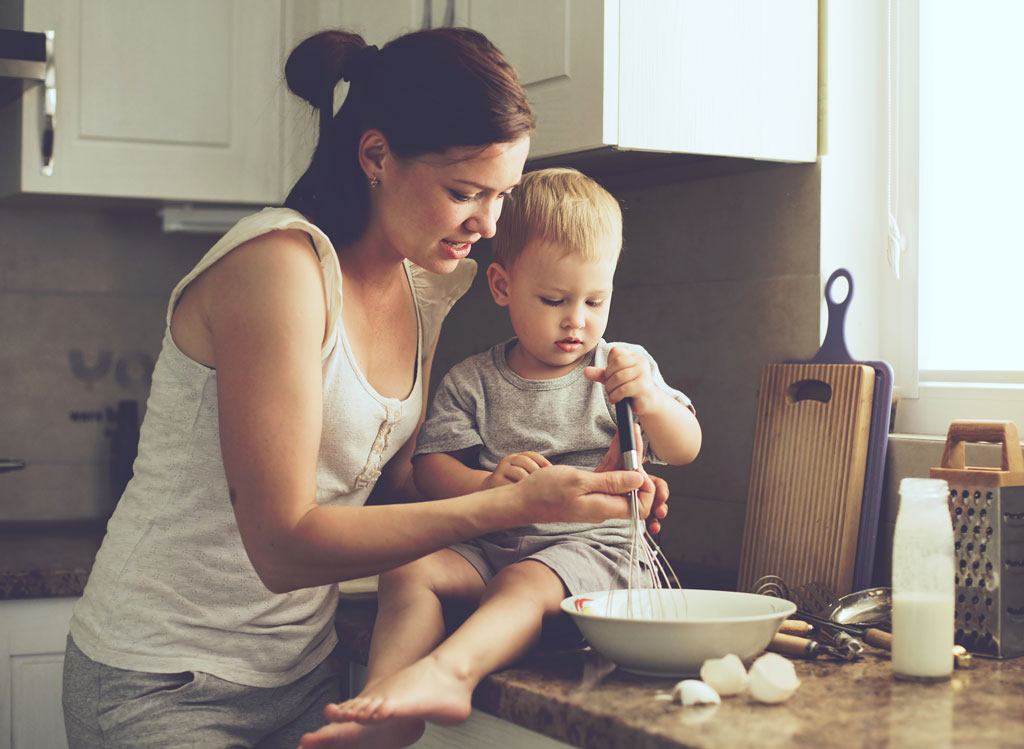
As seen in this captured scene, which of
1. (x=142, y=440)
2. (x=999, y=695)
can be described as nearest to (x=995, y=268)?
(x=999, y=695)

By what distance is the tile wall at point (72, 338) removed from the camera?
91.6 inches

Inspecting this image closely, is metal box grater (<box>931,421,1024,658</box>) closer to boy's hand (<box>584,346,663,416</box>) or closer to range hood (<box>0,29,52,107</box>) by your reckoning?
boy's hand (<box>584,346,663,416</box>)

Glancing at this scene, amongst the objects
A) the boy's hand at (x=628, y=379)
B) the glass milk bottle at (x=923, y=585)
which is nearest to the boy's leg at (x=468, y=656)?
the boy's hand at (x=628, y=379)

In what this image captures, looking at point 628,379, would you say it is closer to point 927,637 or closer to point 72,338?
point 927,637

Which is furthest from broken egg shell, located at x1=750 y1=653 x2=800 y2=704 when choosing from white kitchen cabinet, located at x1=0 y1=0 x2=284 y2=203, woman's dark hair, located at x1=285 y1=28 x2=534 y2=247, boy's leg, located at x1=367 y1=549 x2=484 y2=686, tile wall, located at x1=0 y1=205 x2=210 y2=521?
tile wall, located at x1=0 y1=205 x2=210 y2=521

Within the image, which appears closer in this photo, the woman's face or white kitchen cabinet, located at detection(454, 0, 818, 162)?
the woman's face

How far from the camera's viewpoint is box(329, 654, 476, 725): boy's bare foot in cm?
93

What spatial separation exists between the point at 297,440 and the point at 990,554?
0.69m

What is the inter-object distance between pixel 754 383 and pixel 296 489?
0.79 meters

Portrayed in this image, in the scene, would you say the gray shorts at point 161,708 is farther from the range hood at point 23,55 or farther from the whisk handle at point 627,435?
the range hood at point 23,55

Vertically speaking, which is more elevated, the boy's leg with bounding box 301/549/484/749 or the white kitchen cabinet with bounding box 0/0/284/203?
the white kitchen cabinet with bounding box 0/0/284/203

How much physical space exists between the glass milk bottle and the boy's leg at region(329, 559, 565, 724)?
0.34 meters

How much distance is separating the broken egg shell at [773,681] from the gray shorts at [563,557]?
0.27 m

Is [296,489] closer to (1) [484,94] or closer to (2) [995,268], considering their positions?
(1) [484,94]
